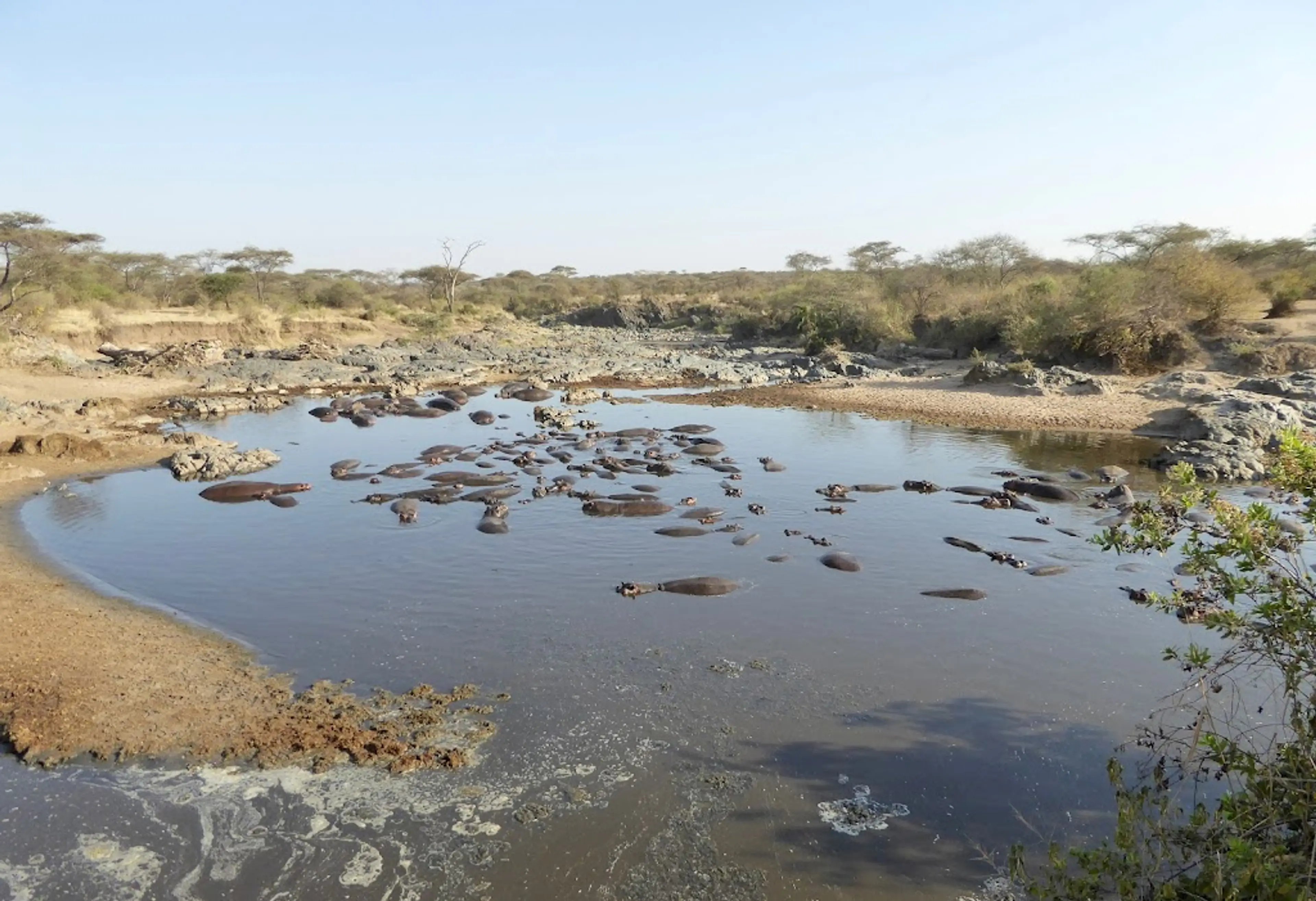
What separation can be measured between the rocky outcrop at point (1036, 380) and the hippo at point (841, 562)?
17.5 meters

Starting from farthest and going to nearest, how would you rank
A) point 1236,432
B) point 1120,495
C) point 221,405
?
1. point 221,405
2. point 1236,432
3. point 1120,495

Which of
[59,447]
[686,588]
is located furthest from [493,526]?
[59,447]

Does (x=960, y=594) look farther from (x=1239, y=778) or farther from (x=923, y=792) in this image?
(x=1239, y=778)

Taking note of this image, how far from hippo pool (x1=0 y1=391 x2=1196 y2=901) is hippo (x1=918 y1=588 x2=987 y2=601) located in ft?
0.34

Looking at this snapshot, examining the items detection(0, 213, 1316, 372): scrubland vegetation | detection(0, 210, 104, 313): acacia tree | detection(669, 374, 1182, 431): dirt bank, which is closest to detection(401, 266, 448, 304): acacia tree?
detection(0, 213, 1316, 372): scrubland vegetation

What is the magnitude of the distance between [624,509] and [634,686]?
6251mm

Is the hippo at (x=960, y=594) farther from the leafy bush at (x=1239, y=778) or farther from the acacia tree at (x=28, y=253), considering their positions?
the acacia tree at (x=28, y=253)

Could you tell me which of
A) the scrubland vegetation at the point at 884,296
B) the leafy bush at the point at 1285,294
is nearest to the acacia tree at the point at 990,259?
the scrubland vegetation at the point at 884,296

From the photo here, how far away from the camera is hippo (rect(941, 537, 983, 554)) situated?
12227 mm

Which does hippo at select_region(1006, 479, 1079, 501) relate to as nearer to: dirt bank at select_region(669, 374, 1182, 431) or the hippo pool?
the hippo pool

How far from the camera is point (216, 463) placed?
54.9 ft

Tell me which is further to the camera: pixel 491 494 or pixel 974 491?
pixel 974 491

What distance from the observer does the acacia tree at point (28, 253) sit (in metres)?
30.8

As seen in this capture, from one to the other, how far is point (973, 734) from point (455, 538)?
26.8 ft
